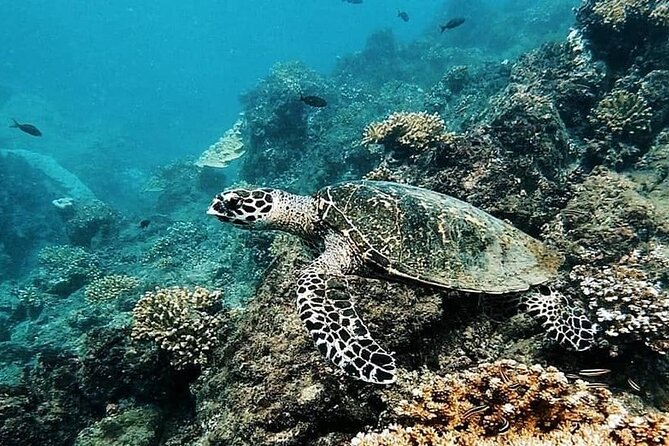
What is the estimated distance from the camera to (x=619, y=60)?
7438mm

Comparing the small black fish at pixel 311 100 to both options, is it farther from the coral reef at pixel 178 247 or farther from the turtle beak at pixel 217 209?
the turtle beak at pixel 217 209

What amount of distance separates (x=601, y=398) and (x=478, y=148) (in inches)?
147

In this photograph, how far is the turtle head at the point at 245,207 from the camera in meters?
3.49

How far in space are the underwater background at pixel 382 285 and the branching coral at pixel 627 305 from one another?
0.05 ft

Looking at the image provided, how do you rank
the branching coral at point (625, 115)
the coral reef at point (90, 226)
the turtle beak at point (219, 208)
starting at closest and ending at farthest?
the turtle beak at point (219, 208)
the branching coral at point (625, 115)
the coral reef at point (90, 226)

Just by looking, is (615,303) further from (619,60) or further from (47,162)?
(47,162)

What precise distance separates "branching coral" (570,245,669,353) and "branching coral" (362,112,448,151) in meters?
3.56

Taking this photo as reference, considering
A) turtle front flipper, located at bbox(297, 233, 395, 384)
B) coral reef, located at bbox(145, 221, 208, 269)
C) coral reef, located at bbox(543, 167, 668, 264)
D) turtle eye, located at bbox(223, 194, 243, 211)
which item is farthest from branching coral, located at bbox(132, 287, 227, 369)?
coral reef, located at bbox(145, 221, 208, 269)

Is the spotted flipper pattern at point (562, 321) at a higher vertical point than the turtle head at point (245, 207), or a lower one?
lower

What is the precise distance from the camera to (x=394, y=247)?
128 inches

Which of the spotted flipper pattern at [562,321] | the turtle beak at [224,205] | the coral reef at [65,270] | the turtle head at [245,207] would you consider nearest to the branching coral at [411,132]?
the turtle head at [245,207]

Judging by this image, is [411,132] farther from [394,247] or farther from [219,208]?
[219,208]

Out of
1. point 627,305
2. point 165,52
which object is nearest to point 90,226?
point 627,305

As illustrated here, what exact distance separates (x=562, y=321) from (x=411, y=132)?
4.46 metres
